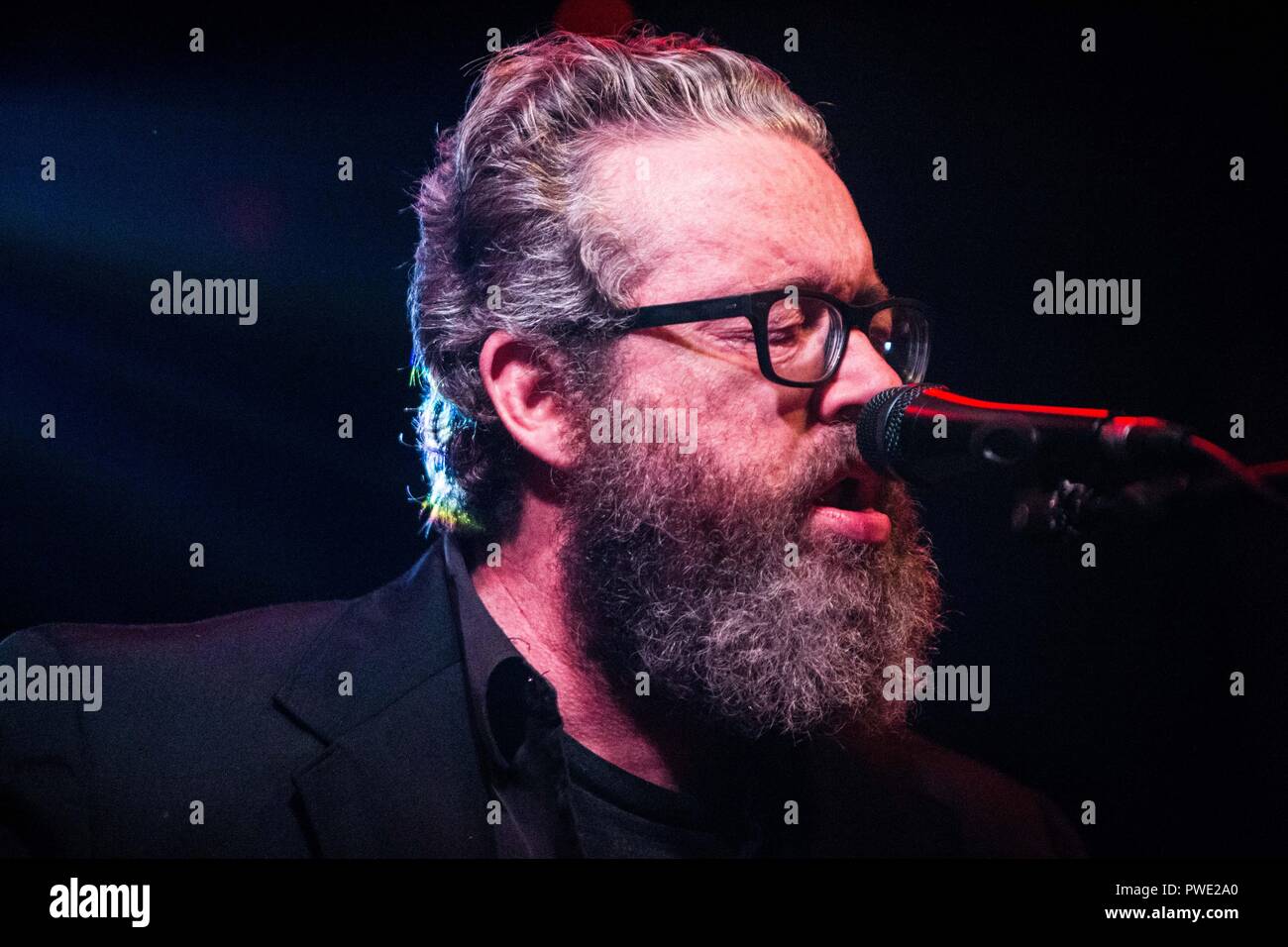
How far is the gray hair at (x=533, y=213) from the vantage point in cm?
183

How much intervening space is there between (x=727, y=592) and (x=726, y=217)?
2.21 feet

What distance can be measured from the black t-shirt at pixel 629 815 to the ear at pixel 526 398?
534mm

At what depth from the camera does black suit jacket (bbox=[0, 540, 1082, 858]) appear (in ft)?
5.30

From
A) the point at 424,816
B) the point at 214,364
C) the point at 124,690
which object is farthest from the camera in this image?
the point at 214,364

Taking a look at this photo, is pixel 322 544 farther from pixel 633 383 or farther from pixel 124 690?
pixel 633 383

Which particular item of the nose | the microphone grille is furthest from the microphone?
the nose

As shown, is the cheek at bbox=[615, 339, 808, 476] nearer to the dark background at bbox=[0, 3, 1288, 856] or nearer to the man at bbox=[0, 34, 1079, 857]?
the man at bbox=[0, 34, 1079, 857]

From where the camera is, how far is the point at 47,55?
212cm

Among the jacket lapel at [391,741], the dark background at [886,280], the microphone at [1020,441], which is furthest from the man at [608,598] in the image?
the microphone at [1020,441]

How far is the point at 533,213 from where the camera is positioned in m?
1.88

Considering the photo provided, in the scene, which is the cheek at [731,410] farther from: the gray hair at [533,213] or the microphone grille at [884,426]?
the microphone grille at [884,426]

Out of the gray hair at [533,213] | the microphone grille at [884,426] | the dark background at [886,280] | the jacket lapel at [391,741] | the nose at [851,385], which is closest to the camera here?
the microphone grille at [884,426]
